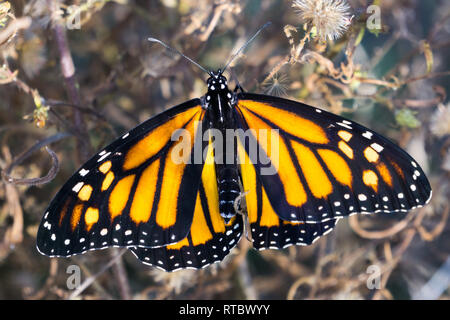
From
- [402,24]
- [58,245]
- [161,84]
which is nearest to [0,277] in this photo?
[58,245]

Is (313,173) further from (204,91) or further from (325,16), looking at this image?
(204,91)

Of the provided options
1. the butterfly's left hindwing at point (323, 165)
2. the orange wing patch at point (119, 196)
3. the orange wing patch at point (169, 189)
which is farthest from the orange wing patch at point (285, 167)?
the orange wing patch at point (119, 196)

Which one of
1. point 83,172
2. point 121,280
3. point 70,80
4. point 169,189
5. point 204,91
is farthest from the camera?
point 204,91

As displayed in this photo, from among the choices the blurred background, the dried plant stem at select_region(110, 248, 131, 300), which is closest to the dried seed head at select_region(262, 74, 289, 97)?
the blurred background

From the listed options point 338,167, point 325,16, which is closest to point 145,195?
point 338,167

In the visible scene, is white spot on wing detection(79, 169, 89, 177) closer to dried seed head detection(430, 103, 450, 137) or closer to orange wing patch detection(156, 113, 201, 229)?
orange wing patch detection(156, 113, 201, 229)

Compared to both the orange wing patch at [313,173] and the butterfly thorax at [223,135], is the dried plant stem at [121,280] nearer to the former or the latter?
the butterfly thorax at [223,135]
